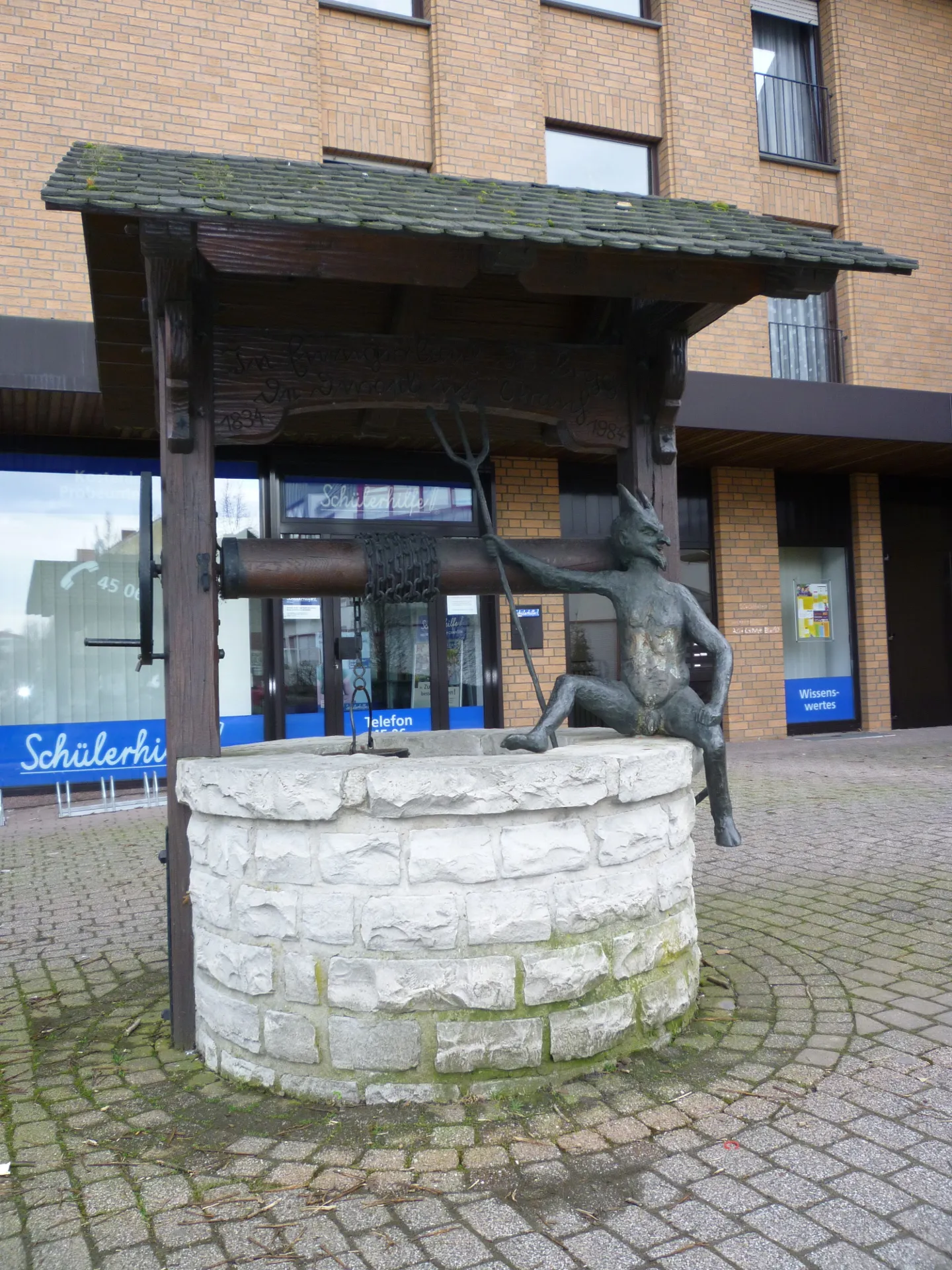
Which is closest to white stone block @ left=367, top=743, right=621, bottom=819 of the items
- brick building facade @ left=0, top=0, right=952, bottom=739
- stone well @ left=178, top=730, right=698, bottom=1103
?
stone well @ left=178, top=730, right=698, bottom=1103

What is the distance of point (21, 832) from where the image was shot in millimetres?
8000

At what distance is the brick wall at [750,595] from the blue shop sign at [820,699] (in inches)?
13.8

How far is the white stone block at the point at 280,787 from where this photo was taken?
9.73 ft

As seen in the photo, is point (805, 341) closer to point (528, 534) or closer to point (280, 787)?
point (528, 534)

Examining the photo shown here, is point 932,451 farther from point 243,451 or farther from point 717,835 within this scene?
point 717,835

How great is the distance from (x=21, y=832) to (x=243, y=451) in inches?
160

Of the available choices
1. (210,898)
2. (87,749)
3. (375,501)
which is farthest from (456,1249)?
(375,501)

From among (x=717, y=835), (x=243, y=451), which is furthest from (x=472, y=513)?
(x=717, y=835)

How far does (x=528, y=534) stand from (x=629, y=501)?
22.7 ft

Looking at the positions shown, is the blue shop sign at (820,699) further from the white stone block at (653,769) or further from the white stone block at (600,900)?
the white stone block at (600,900)

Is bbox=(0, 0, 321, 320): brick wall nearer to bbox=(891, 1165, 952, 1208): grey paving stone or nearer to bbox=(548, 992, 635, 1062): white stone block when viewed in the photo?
bbox=(548, 992, 635, 1062): white stone block

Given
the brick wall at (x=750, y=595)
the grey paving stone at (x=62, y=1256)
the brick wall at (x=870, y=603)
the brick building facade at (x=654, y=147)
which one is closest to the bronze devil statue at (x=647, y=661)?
the grey paving stone at (x=62, y=1256)

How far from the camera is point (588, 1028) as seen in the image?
3.08 m

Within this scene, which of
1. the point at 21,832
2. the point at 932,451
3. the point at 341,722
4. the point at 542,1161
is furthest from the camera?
the point at 932,451
